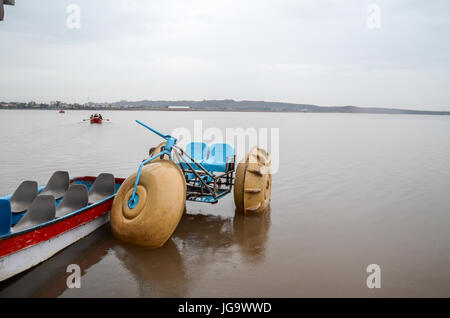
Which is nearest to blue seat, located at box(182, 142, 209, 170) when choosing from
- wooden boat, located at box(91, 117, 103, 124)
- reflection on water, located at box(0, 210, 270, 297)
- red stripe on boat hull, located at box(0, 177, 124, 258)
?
reflection on water, located at box(0, 210, 270, 297)

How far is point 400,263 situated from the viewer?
653 cm

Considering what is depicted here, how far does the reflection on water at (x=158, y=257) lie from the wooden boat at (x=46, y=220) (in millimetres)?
229

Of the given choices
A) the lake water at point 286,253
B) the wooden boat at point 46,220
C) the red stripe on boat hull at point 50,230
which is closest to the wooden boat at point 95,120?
the lake water at point 286,253

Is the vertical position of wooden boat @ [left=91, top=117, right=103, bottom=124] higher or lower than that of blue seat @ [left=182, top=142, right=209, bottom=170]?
higher

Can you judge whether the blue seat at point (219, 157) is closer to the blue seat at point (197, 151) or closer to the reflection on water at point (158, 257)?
the blue seat at point (197, 151)

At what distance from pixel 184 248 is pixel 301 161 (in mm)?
13595

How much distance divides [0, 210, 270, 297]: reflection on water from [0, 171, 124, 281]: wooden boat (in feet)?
0.75

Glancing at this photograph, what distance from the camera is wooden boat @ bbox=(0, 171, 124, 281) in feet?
17.2

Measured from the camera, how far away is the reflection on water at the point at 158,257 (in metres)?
5.31

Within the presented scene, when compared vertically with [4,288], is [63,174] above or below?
above

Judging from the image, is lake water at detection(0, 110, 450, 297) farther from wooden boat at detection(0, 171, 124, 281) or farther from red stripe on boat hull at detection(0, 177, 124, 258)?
red stripe on boat hull at detection(0, 177, 124, 258)
